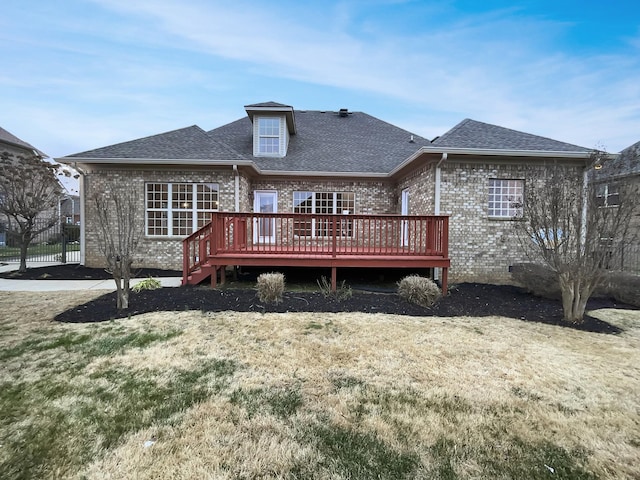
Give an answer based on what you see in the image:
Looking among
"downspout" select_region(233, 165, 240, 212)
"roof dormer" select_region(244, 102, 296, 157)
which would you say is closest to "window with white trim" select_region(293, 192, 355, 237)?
"roof dormer" select_region(244, 102, 296, 157)

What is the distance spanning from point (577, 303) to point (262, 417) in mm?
5769

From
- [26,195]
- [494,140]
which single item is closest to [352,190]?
[494,140]

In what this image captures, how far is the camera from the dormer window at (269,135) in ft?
38.3

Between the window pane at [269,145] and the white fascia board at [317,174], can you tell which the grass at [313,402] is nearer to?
the white fascia board at [317,174]

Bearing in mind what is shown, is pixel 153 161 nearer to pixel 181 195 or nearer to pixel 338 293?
pixel 181 195

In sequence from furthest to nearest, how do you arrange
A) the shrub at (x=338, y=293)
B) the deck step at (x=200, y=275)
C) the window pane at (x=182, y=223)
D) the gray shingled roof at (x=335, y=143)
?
the gray shingled roof at (x=335, y=143)
the window pane at (x=182, y=223)
the deck step at (x=200, y=275)
the shrub at (x=338, y=293)

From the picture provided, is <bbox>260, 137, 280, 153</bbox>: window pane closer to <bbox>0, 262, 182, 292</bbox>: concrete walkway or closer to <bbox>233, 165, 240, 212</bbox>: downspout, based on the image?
<bbox>233, 165, 240, 212</bbox>: downspout

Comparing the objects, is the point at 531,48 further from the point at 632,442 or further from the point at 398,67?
the point at 632,442

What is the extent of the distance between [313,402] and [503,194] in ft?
26.1

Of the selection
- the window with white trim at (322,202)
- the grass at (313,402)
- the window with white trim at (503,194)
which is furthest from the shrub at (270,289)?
the window with white trim at (503,194)

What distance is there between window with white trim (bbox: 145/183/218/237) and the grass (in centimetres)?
551

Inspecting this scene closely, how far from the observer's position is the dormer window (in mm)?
11688

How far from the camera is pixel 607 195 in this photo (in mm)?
5195

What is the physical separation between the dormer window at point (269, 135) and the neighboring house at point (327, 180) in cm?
4
